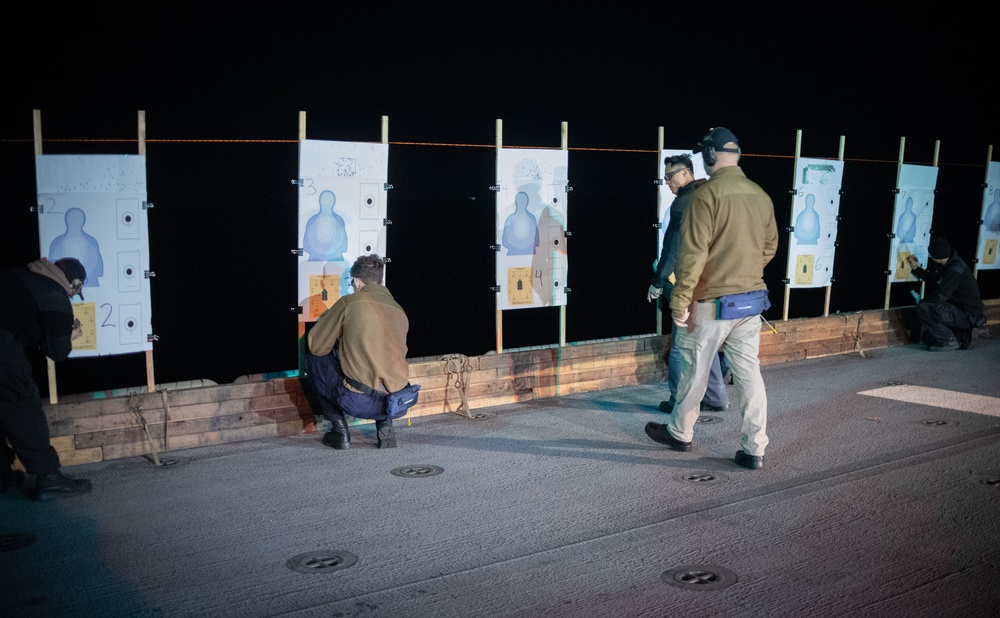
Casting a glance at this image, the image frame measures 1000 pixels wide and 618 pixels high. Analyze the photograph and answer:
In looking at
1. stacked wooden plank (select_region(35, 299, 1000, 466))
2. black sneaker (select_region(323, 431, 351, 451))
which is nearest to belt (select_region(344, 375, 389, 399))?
black sneaker (select_region(323, 431, 351, 451))

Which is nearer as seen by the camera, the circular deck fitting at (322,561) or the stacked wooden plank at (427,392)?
the circular deck fitting at (322,561)

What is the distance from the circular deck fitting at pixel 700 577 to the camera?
3.47m

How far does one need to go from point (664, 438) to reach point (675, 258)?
1384mm

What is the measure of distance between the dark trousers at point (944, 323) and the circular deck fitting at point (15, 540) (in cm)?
780

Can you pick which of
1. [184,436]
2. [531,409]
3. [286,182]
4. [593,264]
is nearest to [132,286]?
[184,436]

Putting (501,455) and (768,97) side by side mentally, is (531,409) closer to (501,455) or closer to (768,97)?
(501,455)

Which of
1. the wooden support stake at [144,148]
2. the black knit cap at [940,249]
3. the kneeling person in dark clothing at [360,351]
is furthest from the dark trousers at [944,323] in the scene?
the wooden support stake at [144,148]

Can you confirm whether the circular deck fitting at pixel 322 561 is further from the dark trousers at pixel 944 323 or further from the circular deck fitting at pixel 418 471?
the dark trousers at pixel 944 323

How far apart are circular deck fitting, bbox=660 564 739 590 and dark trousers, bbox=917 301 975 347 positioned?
6074 millimetres

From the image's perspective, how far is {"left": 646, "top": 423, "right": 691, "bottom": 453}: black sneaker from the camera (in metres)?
5.27

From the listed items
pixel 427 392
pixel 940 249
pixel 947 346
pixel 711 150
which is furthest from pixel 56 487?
pixel 947 346

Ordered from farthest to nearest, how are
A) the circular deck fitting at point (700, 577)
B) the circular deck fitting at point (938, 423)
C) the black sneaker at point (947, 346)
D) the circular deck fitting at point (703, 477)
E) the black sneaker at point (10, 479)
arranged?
the black sneaker at point (947, 346), the circular deck fitting at point (938, 423), the circular deck fitting at point (703, 477), the black sneaker at point (10, 479), the circular deck fitting at point (700, 577)

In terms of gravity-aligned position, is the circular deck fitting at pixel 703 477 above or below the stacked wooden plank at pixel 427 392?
below

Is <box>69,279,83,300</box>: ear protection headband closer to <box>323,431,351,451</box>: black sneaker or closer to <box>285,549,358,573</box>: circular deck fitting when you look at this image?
<box>323,431,351,451</box>: black sneaker
